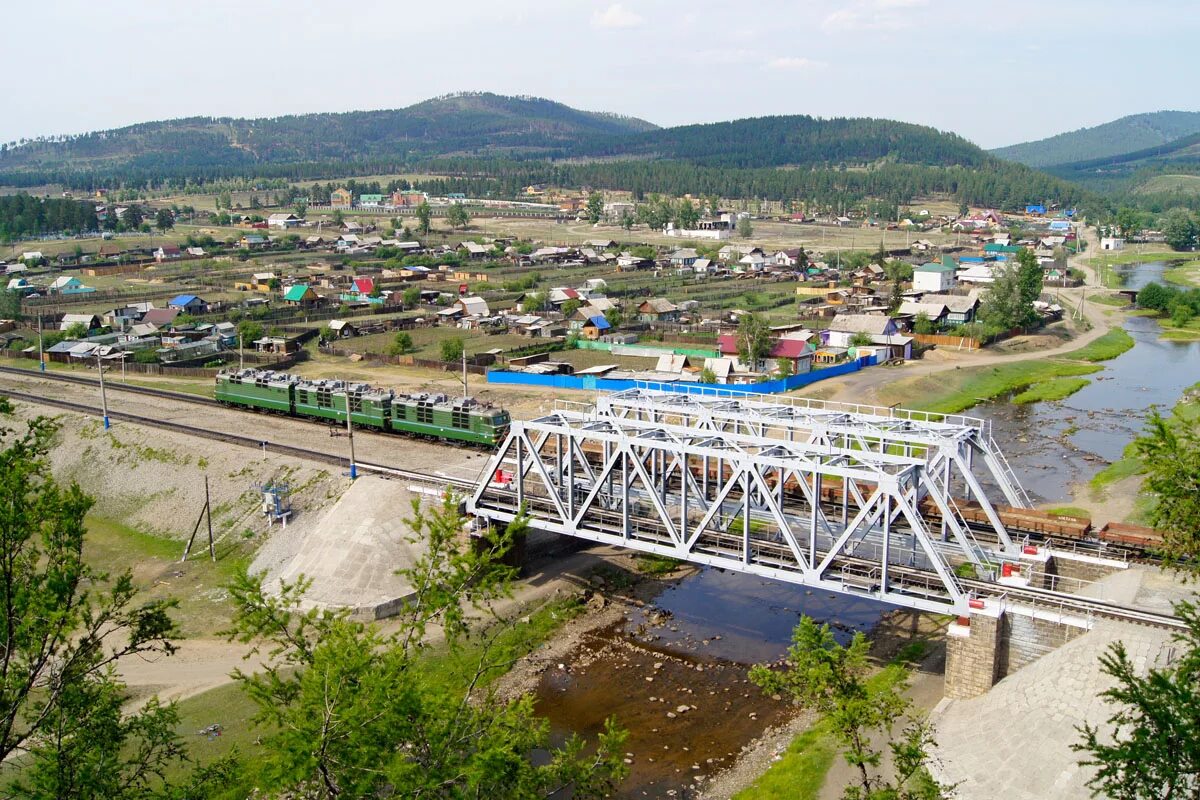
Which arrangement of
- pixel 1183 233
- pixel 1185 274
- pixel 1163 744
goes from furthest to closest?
1. pixel 1183 233
2. pixel 1185 274
3. pixel 1163 744

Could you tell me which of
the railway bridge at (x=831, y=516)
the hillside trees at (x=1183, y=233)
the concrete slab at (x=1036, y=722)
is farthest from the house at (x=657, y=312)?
the hillside trees at (x=1183, y=233)

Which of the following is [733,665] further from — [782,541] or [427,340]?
[427,340]

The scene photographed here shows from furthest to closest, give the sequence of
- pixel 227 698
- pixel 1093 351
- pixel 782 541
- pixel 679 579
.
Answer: pixel 1093 351 < pixel 679 579 < pixel 782 541 < pixel 227 698

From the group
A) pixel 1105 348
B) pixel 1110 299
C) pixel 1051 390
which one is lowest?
pixel 1051 390

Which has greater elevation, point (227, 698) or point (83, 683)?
point (83, 683)

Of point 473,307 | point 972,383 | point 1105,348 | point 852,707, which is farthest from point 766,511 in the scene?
point 1105,348

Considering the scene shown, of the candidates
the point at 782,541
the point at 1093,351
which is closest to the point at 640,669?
the point at 782,541

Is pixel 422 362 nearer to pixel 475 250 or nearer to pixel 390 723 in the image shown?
pixel 390 723
